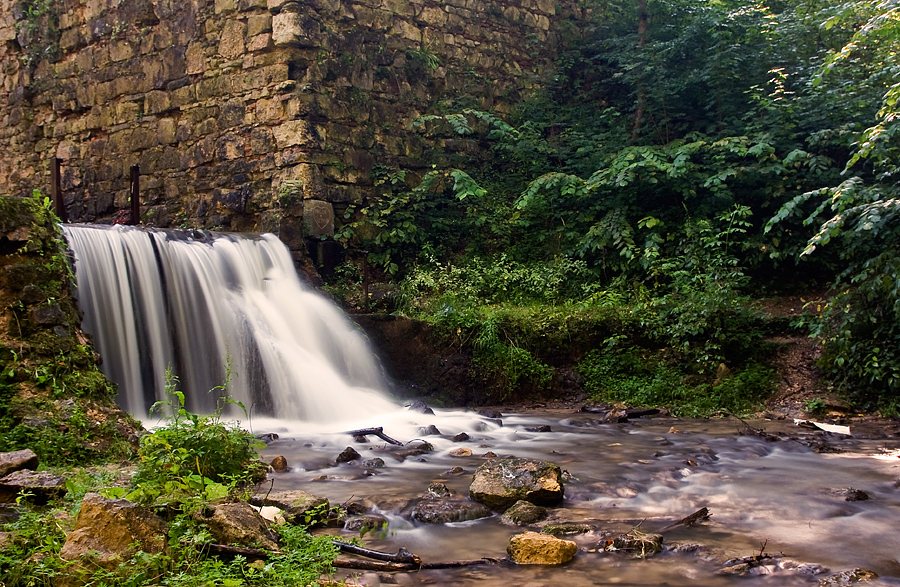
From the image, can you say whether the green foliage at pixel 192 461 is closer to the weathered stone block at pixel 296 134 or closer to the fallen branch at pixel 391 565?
the fallen branch at pixel 391 565

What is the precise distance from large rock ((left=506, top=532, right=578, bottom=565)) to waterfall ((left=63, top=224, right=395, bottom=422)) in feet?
11.6

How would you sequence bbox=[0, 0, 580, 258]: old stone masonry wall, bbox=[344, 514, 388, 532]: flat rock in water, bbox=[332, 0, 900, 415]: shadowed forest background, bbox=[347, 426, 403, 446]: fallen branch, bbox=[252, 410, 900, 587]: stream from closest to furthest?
bbox=[252, 410, 900, 587]: stream < bbox=[344, 514, 388, 532]: flat rock in water < bbox=[347, 426, 403, 446]: fallen branch < bbox=[332, 0, 900, 415]: shadowed forest background < bbox=[0, 0, 580, 258]: old stone masonry wall

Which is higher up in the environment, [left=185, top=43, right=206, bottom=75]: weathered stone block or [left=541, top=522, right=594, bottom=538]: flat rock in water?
[left=185, top=43, right=206, bottom=75]: weathered stone block

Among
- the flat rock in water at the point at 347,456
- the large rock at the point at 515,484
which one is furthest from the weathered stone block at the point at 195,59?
the large rock at the point at 515,484

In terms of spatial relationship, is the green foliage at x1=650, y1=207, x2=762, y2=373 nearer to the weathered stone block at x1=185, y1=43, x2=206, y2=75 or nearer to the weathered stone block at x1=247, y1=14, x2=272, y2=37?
the weathered stone block at x1=247, y1=14, x2=272, y2=37

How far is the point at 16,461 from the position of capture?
3211mm

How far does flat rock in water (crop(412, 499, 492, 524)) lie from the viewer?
138 inches

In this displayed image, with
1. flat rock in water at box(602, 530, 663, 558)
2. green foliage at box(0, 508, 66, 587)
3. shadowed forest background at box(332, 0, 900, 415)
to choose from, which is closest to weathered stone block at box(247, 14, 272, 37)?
shadowed forest background at box(332, 0, 900, 415)

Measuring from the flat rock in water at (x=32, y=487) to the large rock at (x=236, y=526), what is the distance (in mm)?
747

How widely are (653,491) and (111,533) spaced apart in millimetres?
2889

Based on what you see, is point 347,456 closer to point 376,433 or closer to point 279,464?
point 279,464

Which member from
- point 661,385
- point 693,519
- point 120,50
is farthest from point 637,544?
point 120,50

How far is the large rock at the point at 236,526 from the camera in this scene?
8.51ft

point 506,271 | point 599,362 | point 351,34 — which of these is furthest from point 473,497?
point 351,34
